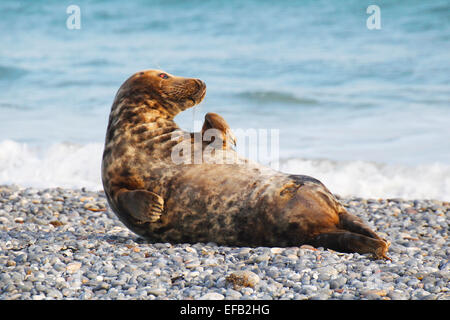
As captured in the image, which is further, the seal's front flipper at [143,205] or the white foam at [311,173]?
the white foam at [311,173]

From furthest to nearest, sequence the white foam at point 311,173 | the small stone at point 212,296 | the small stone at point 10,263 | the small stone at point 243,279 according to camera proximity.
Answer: the white foam at point 311,173 < the small stone at point 10,263 < the small stone at point 243,279 < the small stone at point 212,296

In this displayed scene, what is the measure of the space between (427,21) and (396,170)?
1016cm

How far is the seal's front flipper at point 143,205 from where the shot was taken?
17.5 feet

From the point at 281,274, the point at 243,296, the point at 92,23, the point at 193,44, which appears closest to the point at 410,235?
the point at 281,274

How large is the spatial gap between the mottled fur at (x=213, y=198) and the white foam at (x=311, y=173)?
469 centimetres

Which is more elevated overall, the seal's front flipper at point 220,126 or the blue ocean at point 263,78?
the blue ocean at point 263,78

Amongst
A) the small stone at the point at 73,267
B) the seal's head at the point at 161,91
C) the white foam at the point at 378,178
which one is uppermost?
the seal's head at the point at 161,91

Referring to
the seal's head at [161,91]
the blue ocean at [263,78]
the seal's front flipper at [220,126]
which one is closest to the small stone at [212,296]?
the seal's front flipper at [220,126]

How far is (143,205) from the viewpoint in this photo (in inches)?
210

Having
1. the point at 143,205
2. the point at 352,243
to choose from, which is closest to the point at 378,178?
the point at 352,243

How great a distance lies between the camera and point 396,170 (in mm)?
11438

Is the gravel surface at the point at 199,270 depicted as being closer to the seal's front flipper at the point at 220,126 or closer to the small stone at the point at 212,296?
the small stone at the point at 212,296

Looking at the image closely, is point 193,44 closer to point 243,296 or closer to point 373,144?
point 373,144

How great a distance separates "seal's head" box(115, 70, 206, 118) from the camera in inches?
242
